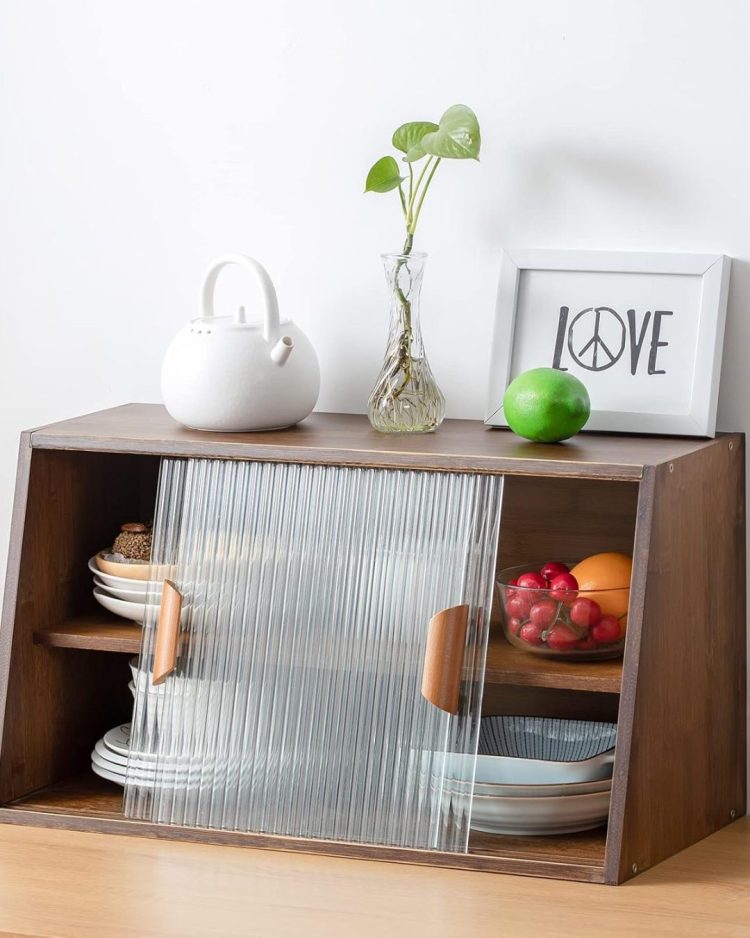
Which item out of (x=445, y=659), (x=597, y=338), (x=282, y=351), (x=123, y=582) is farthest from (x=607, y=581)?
(x=123, y=582)

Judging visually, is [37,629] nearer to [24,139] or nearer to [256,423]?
[256,423]

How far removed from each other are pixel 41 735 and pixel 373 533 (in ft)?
1.60

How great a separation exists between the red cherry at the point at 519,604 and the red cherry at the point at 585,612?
50 millimetres

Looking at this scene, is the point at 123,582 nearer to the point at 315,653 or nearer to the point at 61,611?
the point at 61,611

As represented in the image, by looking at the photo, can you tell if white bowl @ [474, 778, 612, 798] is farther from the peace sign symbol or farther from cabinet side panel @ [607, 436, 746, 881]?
the peace sign symbol

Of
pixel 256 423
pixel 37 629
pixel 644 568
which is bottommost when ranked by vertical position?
pixel 37 629

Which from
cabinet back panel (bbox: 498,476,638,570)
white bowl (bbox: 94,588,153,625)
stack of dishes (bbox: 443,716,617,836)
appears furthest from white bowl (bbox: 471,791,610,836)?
white bowl (bbox: 94,588,153,625)

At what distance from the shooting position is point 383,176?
1.51 m

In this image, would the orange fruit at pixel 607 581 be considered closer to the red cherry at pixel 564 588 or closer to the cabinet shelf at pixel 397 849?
the red cherry at pixel 564 588

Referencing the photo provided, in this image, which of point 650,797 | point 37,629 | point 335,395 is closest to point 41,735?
point 37,629

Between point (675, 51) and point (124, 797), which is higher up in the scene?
point (675, 51)

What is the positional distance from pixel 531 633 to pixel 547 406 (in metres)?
0.25

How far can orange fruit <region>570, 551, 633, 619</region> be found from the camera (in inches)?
52.4

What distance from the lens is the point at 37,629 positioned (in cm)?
143
